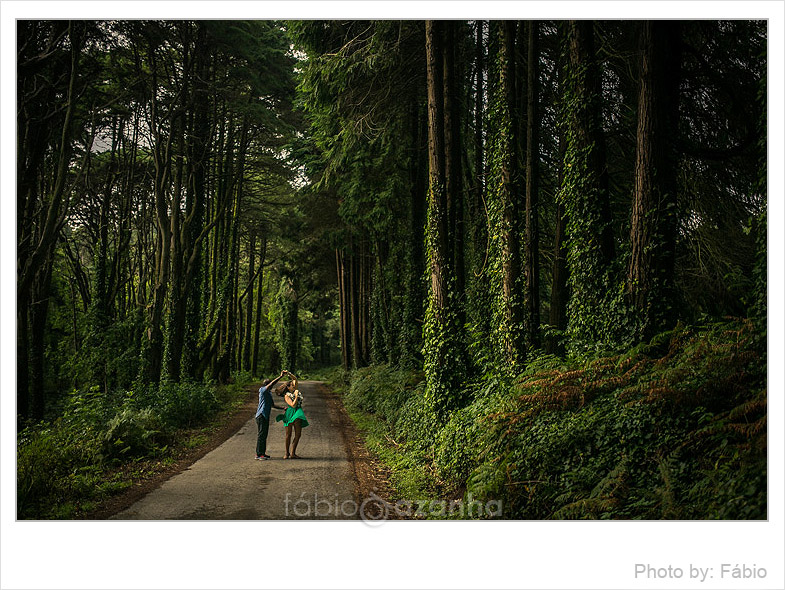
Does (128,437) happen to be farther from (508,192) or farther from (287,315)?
(287,315)

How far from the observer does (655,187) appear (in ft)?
20.4

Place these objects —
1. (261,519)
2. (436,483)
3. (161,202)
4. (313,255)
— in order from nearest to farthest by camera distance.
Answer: (261,519)
(436,483)
(161,202)
(313,255)

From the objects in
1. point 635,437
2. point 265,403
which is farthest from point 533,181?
point 265,403

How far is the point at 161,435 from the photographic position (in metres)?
9.58

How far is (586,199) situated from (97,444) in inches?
313

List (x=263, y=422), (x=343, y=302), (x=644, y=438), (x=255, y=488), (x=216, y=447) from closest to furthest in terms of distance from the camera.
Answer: (x=644, y=438) → (x=255, y=488) → (x=263, y=422) → (x=216, y=447) → (x=343, y=302)

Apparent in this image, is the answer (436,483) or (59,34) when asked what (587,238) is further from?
(59,34)

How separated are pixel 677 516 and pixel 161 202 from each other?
43.2 ft

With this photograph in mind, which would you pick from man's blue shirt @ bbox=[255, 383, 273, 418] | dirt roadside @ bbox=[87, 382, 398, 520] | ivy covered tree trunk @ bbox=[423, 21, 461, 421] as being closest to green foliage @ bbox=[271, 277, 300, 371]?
dirt roadside @ bbox=[87, 382, 398, 520]

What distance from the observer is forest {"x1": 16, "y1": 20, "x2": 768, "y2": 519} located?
5.08 m

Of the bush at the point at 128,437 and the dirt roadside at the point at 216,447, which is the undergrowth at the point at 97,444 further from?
the dirt roadside at the point at 216,447

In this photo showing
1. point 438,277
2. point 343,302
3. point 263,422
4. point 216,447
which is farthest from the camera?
point 343,302

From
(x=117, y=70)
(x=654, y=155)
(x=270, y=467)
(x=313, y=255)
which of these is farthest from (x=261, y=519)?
(x=313, y=255)

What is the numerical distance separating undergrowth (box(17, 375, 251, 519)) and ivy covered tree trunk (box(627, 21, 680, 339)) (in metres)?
6.93
